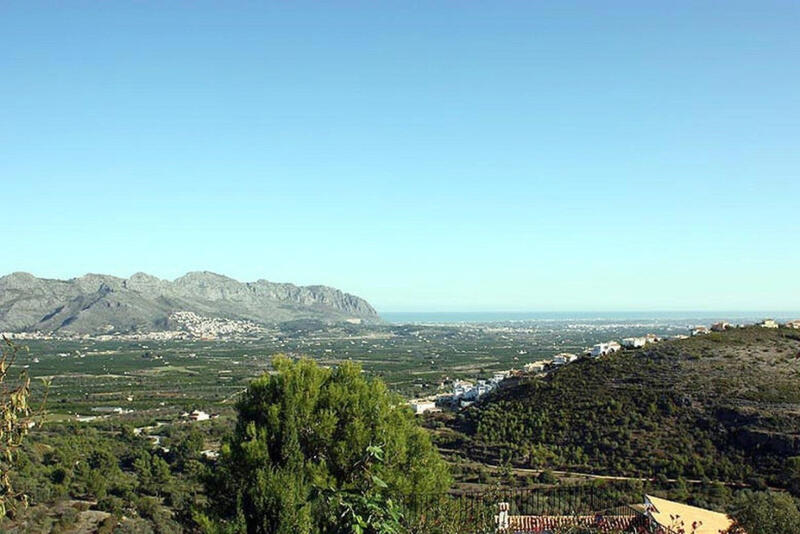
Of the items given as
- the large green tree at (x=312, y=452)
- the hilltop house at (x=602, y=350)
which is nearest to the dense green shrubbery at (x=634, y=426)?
the hilltop house at (x=602, y=350)

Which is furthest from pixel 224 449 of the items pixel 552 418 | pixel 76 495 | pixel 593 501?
pixel 552 418

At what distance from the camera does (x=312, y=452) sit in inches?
336

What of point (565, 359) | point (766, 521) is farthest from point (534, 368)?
point (766, 521)

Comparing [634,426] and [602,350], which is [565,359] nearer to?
[602,350]

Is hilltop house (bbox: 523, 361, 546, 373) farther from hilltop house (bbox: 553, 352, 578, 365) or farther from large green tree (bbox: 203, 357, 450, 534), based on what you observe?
large green tree (bbox: 203, 357, 450, 534)

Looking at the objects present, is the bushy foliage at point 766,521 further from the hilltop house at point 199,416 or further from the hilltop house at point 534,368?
the hilltop house at point 199,416

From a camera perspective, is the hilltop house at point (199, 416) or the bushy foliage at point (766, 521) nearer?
the bushy foliage at point (766, 521)

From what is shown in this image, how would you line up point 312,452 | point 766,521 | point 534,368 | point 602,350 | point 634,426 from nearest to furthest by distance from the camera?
point 312,452 → point 766,521 → point 634,426 → point 602,350 → point 534,368

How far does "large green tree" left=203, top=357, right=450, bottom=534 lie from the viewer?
24.2 feet

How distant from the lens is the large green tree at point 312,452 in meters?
7.38

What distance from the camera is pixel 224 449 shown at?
26.9ft

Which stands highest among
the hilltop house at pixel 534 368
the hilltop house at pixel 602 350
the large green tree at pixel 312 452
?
the large green tree at pixel 312 452

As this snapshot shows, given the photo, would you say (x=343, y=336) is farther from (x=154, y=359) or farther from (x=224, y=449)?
Answer: (x=224, y=449)

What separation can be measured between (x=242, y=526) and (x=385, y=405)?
8.61 feet
